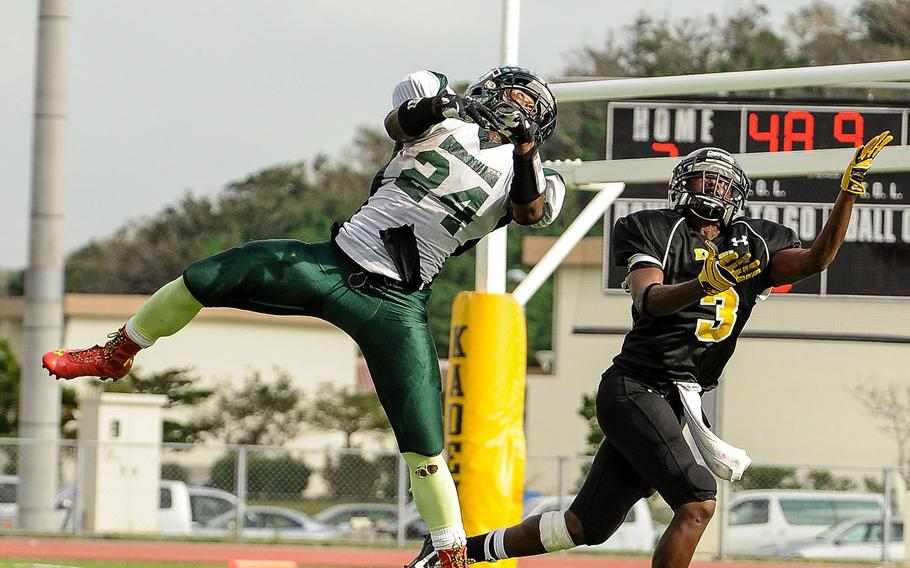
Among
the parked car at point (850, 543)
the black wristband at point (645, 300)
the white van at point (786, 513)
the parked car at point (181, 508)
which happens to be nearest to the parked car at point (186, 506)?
the parked car at point (181, 508)

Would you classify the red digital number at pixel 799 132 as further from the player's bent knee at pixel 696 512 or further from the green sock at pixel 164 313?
the green sock at pixel 164 313

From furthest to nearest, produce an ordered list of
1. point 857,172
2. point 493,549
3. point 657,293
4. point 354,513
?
point 354,513 < point 493,549 < point 657,293 < point 857,172

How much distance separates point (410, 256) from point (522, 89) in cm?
74

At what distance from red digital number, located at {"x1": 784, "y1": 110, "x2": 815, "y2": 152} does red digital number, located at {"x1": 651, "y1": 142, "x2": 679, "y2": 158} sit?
32.7 inches

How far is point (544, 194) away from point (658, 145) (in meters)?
6.18

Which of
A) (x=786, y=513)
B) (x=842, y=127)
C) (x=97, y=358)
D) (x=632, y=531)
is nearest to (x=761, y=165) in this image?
(x=842, y=127)

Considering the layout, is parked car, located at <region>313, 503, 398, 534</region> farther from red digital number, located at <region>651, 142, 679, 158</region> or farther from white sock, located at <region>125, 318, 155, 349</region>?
white sock, located at <region>125, 318, 155, 349</region>

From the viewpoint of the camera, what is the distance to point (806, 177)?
11695 millimetres

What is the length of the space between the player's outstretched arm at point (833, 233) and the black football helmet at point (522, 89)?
3.36 feet

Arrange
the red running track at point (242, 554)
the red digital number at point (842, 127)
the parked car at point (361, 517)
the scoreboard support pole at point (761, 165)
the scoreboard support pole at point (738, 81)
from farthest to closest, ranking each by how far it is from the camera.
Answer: the parked car at point (361, 517) → the red running track at point (242, 554) → the red digital number at point (842, 127) → the scoreboard support pole at point (761, 165) → the scoreboard support pole at point (738, 81)

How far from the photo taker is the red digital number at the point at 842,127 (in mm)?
11605

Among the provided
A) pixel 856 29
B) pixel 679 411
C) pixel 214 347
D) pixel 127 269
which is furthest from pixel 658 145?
pixel 127 269

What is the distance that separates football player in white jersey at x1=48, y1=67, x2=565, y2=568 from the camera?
5.66 metres

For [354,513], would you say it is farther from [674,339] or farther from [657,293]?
[657,293]
